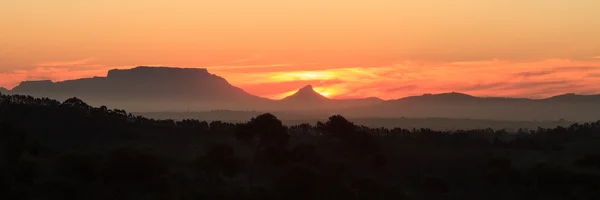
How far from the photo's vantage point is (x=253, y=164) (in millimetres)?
60656

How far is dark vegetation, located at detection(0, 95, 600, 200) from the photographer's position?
41.8m

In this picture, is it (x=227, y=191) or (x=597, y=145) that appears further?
(x=597, y=145)

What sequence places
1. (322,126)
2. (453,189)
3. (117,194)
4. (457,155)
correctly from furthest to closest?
(457,155)
(322,126)
(453,189)
(117,194)

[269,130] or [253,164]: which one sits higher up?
[269,130]

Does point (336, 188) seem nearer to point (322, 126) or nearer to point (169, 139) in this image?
point (322, 126)

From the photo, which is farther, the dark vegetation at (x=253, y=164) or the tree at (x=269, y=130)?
the tree at (x=269, y=130)

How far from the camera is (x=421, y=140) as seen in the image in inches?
3925

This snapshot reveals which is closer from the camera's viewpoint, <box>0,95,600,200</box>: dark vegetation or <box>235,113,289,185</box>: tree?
<box>0,95,600,200</box>: dark vegetation

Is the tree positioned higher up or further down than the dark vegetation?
higher up

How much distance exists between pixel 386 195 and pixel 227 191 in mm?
9490

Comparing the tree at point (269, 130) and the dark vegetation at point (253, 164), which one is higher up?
the tree at point (269, 130)

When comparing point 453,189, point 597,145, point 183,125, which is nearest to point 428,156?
point 453,189

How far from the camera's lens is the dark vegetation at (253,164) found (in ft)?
137

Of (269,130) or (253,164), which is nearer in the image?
(269,130)
